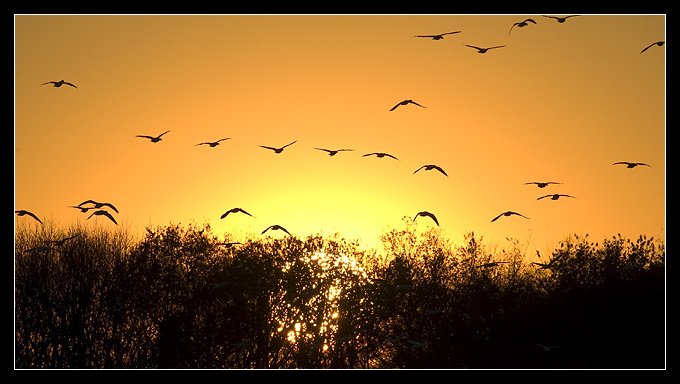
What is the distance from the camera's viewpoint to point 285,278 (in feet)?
198

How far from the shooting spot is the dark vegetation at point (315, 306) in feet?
172

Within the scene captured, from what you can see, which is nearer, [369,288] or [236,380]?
[236,380]

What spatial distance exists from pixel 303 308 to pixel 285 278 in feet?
7.86

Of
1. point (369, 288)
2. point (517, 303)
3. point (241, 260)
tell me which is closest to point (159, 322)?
point (241, 260)

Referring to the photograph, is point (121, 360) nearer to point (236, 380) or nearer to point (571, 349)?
point (236, 380)

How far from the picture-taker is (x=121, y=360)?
5644 centimetres

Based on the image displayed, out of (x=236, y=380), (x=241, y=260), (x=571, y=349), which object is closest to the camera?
(x=236, y=380)

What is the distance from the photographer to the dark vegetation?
52.4 metres

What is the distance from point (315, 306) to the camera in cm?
6112
